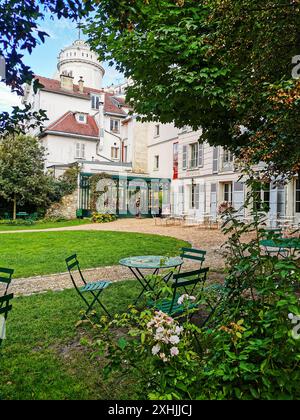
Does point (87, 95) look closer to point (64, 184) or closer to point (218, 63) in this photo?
point (64, 184)

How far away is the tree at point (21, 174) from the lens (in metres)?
19.8

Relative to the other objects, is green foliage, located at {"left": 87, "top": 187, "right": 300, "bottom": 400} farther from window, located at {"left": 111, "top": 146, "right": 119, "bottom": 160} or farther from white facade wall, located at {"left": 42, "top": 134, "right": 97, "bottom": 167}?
window, located at {"left": 111, "top": 146, "right": 119, "bottom": 160}

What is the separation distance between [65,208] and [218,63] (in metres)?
A: 18.2

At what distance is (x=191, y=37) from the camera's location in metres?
4.66

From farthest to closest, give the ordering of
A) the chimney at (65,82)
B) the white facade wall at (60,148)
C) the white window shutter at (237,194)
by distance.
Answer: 1. the chimney at (65,82)
2. the white facade wall at (60,148)
3. the white window shutter at (237,194)

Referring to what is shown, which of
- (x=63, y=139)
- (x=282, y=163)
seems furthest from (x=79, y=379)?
(x=63, y=139)

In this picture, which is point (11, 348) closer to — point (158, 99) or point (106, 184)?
point (158, 99)

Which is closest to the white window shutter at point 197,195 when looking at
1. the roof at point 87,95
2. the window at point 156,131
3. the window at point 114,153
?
the window at point 156,131

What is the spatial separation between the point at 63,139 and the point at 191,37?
24400mm

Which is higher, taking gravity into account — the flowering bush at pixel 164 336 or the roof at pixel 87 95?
the roof at pixel 87 95

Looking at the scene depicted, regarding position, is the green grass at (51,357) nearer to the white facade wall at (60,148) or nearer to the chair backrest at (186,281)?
the chair backrest at (186,281)

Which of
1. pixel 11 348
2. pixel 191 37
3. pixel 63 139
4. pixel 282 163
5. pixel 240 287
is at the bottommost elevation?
pixel 11 348

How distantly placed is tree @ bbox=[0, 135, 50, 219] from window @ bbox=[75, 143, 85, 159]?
285 inches

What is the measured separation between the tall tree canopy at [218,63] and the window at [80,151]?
2256 centimetres
